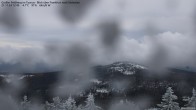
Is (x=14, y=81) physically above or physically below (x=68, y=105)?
above

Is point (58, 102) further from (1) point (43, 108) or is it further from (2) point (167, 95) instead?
(2) point (167, 95)

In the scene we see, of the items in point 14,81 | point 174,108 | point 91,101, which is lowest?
point 174,108

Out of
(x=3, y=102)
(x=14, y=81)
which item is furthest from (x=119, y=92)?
(x=3, y=102)

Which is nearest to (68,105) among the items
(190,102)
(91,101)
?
(91,101)

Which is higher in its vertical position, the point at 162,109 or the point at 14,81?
the point at 14,81

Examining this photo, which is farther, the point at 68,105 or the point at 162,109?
the point at 68,105

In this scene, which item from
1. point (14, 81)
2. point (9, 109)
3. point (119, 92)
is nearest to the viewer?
point (9, 109)

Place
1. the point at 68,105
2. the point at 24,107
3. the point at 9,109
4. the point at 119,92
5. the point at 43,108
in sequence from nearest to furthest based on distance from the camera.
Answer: the point at 68,105 < the point at 9,109 < the point at 24,107 < the point at 43,108 < the point at 119,92

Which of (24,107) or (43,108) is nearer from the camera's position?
(24,107)

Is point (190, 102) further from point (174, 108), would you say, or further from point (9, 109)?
point (9, 109)
